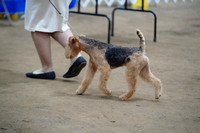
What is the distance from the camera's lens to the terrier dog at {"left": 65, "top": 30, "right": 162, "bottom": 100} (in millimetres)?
2643

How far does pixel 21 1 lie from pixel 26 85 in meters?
4.03

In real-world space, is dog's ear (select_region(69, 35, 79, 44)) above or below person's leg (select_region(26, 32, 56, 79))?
above

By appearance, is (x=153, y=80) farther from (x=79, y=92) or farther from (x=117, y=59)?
(x=79, y=92)

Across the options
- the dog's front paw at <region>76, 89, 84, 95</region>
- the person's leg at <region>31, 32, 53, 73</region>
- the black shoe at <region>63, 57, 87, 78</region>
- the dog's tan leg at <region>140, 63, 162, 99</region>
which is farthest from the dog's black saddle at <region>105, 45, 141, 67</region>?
the person's leg at <region>31, 32, 53, 73</region>

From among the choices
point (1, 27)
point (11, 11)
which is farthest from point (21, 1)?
point (1, 27)

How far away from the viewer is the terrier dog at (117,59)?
8.67ft

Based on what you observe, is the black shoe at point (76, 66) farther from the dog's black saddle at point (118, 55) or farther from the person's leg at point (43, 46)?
the dog's black saddle at point (118, 55)

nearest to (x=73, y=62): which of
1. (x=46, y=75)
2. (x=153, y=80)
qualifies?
(x=46, y=75)

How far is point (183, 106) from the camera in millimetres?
2596

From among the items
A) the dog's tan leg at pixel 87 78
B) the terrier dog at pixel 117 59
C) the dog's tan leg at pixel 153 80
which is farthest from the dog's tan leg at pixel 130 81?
the dog's tan leg at pixel 87 78

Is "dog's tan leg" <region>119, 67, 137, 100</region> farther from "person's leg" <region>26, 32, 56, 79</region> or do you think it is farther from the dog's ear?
"person's leg" <region>26, 32, 56, 79</region>

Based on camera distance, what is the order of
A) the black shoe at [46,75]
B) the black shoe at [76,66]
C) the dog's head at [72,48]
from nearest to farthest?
the dog's head at [72,48], the black shoe at [76,66], the black shoe at [46,75]

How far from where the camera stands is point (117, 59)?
2.67 meters

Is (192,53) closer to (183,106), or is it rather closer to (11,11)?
(183,106)
